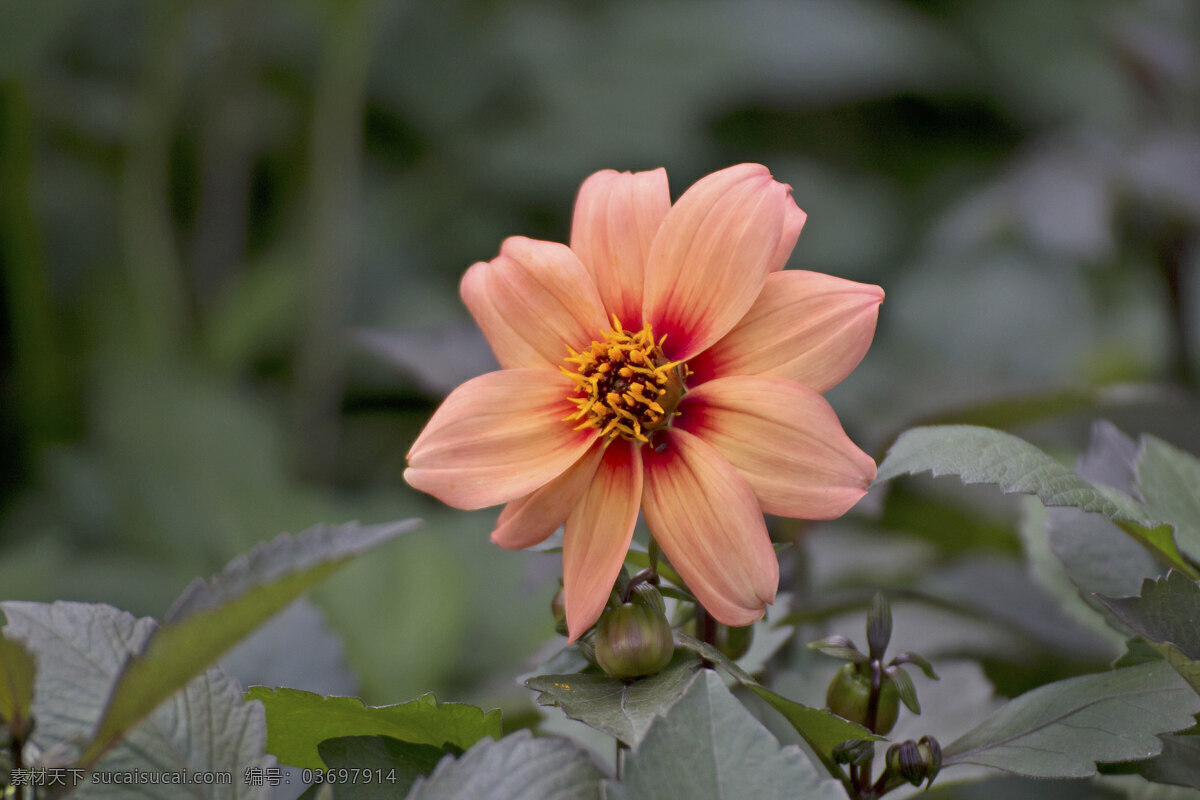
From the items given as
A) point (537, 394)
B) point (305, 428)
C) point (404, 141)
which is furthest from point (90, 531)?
point (537, 394)

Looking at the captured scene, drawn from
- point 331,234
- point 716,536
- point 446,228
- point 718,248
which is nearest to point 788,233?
point 718,248

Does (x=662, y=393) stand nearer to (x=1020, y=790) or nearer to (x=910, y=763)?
(x=910, y=763)

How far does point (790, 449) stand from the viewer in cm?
48

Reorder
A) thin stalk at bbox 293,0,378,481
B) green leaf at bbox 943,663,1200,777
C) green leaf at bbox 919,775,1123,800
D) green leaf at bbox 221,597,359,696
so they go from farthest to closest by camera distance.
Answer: thin stalk at bbox 293,0,378,481 < green leaf at bbox 919,775,1123,800 < green leaf at bbox 221,597,359,696 < green leaf at bbox 943,663,1200,777

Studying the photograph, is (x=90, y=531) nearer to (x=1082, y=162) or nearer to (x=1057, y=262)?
(x=1082, y=162)

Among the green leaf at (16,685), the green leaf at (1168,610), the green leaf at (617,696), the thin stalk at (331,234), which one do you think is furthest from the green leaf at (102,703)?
the thin stalk at (331,234)

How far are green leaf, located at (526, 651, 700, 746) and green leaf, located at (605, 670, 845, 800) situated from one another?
1cm

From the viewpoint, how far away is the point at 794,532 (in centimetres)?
96

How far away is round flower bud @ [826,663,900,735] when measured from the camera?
0.50 m

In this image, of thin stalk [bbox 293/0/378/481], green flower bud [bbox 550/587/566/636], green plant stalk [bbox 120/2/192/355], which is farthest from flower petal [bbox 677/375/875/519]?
green plant stalk [bbox 120/2/192/355]

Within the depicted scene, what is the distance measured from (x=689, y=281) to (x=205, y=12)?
2013mm

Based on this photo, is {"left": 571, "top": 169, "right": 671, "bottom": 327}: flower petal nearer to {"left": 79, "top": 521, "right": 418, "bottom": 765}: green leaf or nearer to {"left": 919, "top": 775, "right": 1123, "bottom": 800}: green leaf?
{"left": 79, "top": 521, "right": 418, "bottom": 765}: green leaf

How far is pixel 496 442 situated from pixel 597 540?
7 cm

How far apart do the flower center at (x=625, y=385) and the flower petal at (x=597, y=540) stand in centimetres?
3
